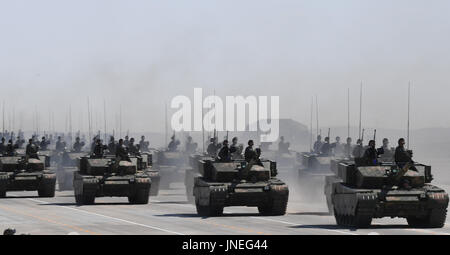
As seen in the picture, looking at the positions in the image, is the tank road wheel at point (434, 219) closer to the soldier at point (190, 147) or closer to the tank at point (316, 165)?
the tank at point (316, 165)

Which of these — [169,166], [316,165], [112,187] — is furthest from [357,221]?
[169,166]

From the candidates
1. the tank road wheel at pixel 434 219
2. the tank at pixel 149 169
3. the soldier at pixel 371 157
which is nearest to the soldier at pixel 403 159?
the soldier at pixel 371 157

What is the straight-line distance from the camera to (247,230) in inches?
1298

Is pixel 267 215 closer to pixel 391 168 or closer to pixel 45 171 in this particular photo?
pixel 391 168

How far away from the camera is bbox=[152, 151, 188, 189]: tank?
2798 inches

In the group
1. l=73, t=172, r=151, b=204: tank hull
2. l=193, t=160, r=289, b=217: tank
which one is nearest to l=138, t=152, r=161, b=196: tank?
l=73, t=172, r=151, b=204: tank hull

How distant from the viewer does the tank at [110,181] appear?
46906mm

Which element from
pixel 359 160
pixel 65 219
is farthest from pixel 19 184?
pixel 359 160

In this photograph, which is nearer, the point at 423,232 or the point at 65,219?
the point at 423,232

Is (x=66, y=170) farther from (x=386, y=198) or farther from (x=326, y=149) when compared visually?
(x=386, y=198)

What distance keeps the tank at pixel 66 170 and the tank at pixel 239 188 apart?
1061 inches

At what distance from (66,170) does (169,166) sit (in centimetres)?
667

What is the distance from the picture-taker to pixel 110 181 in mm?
47000
